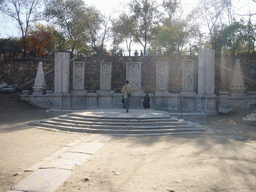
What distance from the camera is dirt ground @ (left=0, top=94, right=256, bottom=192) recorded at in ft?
10.3

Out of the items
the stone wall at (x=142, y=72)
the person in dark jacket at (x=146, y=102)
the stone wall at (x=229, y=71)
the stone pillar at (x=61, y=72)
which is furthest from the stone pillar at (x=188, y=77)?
the stone pillar at (x=61, y=72)

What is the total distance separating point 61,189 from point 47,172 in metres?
0.74

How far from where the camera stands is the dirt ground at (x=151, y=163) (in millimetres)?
3125

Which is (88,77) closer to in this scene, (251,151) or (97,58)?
(97,58)

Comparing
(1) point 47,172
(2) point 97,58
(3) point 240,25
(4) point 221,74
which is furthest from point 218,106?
(2) point 97,58

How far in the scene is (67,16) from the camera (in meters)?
29.0

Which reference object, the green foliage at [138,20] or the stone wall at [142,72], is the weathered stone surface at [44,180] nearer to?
the stone wall at [142,72]

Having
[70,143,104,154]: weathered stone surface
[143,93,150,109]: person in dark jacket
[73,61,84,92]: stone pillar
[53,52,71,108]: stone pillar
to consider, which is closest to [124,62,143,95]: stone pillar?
[143,93,150,109]: person in dark jacket

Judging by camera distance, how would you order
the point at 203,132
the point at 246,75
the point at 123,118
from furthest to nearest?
the point at 246,75 < the point at 123,118 < the point at 203,132

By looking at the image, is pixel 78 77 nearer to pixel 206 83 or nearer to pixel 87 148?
pixel 206 83

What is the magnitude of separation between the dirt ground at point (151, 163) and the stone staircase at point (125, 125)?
701 mm

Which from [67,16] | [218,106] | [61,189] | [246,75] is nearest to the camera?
[61,189]

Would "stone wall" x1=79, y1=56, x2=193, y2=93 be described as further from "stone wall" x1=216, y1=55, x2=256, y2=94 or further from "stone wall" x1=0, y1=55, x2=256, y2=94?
"stone wall" x1=216, y1=55, x2=256, y2=94

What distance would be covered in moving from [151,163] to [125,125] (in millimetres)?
3920
